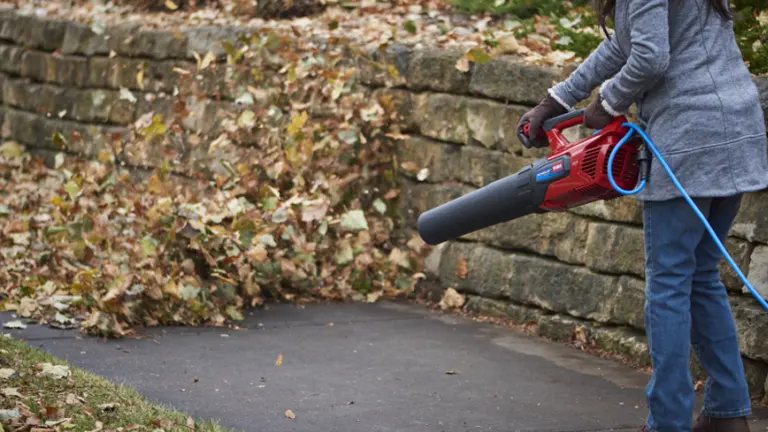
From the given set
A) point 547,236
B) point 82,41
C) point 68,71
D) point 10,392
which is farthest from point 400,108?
point 68,71

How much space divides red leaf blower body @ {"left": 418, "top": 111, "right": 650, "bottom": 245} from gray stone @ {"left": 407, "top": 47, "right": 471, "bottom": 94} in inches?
81.2

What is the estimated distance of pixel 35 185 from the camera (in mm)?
8484

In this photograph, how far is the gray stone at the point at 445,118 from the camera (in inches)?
226

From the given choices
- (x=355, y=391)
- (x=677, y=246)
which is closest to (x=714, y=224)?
(x=677, y=246)

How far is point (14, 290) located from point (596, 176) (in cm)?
335

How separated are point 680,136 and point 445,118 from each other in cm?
273

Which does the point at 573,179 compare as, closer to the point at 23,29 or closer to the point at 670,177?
the point at 670,177

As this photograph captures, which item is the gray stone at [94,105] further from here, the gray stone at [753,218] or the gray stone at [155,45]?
the gray stone at [753,218]

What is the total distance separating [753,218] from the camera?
416 centimetres

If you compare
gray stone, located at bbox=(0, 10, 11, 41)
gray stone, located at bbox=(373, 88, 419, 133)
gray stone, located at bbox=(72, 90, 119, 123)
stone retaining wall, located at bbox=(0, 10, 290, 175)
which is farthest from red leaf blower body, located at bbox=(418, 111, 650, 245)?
gray stone, located at bbox=(0, 10, 11, 41)

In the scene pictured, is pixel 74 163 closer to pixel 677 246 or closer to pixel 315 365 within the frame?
pixel 315 365

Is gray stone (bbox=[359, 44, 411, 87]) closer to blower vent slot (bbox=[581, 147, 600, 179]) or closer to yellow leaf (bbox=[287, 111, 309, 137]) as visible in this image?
yellow leaf (bbox=[287, 111, 309, 137])

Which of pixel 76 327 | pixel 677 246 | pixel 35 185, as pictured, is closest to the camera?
pixel 677 246

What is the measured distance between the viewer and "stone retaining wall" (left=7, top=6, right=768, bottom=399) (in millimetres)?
4727
